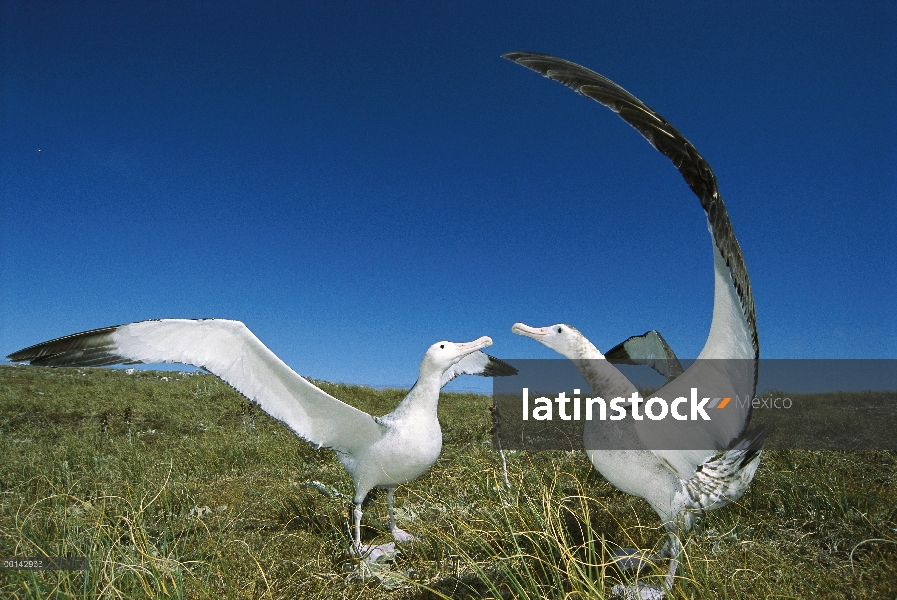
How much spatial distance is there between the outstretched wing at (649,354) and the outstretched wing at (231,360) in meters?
3.17

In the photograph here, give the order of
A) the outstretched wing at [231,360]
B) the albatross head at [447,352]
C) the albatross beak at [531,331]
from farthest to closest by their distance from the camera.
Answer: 1. the outstretched wing at [231,360]
2. the albatross head at [447,352]
3. the albatross beak at [531,331]

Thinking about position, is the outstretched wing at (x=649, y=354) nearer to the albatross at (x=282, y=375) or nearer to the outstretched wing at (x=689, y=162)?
the albatross at (x=282, y=375)

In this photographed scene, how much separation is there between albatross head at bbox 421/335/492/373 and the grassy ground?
115 centimetres

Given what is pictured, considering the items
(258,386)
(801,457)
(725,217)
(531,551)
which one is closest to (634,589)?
(531,551)

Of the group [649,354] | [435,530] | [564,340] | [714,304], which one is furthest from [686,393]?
[649,354]

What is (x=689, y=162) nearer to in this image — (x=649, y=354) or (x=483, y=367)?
(x=649, y=354)

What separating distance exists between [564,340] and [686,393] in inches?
36.8

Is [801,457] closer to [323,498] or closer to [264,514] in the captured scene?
[323,498]

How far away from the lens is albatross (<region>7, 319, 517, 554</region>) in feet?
15.2

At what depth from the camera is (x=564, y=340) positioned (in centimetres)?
396

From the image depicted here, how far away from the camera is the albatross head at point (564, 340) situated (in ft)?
12.8

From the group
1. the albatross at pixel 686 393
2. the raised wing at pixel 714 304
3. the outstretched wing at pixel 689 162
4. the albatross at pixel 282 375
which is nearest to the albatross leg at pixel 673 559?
the albatross at pixel 686 393

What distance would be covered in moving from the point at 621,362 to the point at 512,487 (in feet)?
10.8

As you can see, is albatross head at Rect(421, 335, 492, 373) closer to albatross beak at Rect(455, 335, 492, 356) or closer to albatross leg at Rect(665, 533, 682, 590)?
albatross beak at Rect(455, 335, 492, 356)
